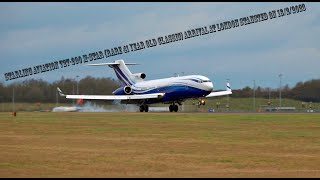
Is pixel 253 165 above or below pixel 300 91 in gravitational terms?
below

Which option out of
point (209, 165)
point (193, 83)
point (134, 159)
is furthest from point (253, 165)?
point (193, 83)

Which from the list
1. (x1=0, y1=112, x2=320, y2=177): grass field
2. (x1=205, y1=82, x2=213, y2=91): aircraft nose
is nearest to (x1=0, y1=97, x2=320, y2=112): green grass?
(x1=205, y1=82, x2=213, y2=91): aircraft nose

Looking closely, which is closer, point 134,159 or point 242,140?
point 134,159

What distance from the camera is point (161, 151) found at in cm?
3111

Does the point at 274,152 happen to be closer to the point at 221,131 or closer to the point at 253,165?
the point at 253,165

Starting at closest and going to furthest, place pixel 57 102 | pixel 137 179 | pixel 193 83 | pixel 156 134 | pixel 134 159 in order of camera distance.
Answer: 1. pixel 137 179
2. pixel 134 159
3. pixel 156 134
4. pixel 193 83
5. pixel 57 102

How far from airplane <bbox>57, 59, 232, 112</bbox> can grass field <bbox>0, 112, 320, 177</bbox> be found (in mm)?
38594

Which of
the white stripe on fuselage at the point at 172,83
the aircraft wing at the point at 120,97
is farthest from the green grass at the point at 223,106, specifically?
the white stripe on fuselage at the point at 172,83

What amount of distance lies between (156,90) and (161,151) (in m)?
58.6

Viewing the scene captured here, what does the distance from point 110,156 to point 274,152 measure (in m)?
7.20

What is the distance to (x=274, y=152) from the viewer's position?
30953 mm

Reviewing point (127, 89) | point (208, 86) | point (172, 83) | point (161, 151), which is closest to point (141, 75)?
point (127, 89)

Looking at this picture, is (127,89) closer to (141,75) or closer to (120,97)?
(120,97)

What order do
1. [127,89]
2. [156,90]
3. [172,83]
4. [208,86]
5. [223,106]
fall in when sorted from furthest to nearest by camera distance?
[223,106]
[127,89]
[156,90]
[172,83]
[208,86]
